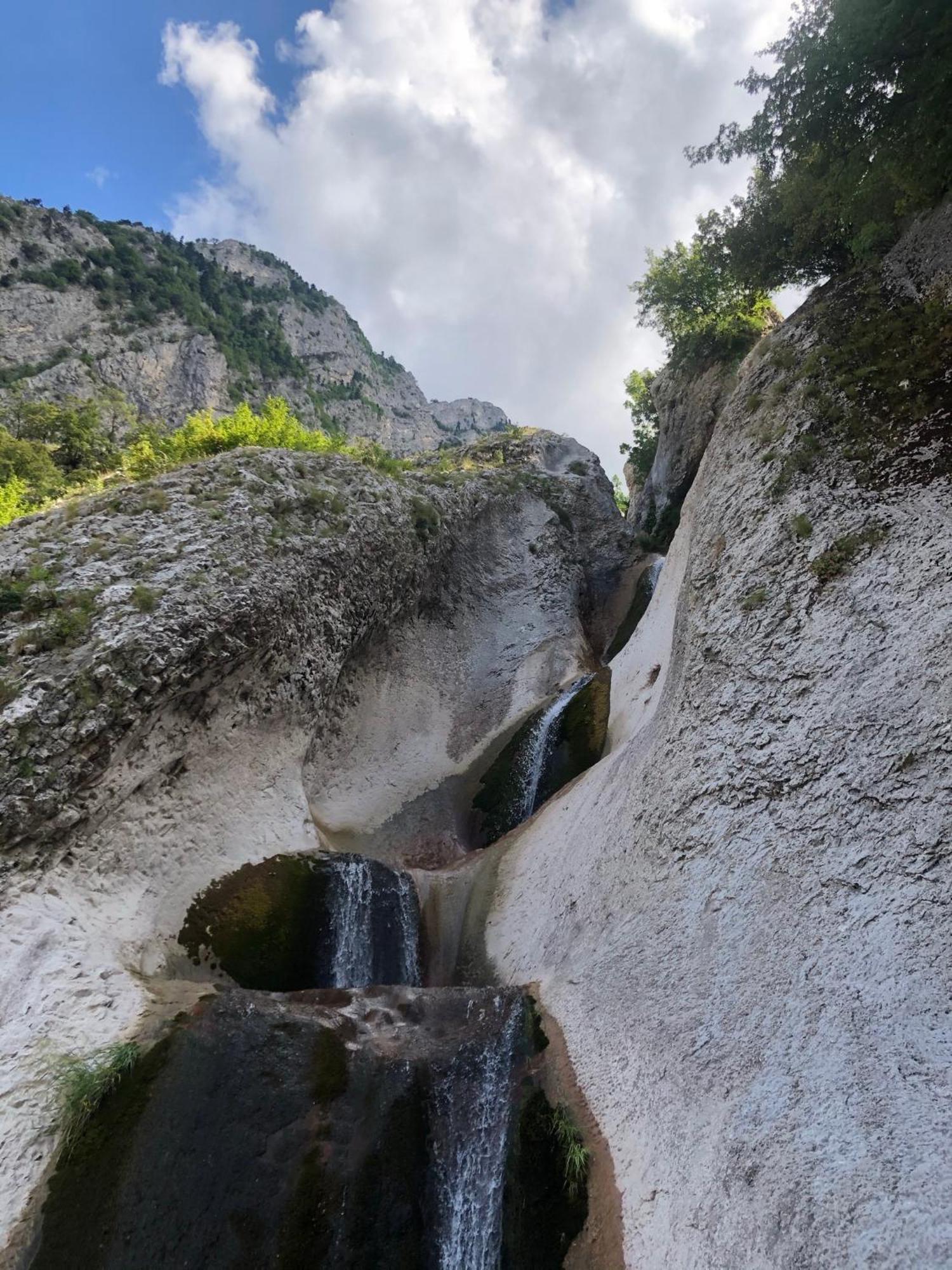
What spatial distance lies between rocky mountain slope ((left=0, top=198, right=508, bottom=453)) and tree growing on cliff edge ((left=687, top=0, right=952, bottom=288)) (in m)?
44.0

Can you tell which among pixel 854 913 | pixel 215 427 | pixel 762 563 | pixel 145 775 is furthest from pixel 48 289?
pixel 854 913

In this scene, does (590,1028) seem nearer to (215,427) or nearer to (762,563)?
(762,563)

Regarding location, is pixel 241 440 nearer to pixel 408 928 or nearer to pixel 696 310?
pixel 408 928

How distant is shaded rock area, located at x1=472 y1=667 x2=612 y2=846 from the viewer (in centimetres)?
1631

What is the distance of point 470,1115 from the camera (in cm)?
782

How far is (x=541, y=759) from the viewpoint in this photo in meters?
17.2

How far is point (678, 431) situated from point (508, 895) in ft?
75.0

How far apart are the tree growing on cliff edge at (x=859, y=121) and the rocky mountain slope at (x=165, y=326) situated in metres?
44.0

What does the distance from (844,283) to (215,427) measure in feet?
54.2

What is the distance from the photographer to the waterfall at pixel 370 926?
11422 millimetres

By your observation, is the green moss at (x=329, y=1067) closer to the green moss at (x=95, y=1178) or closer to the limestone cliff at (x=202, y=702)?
the green moss at (x=95, y=1178)

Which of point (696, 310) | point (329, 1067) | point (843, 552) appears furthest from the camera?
point (696, 310)

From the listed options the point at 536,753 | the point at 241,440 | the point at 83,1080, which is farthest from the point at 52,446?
the point at 83,1080

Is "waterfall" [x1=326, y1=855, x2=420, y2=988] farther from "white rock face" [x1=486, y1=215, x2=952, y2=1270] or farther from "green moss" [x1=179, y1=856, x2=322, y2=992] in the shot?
"white rock face" [x1=486, y1=215, x2=952, y2=1270]
